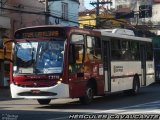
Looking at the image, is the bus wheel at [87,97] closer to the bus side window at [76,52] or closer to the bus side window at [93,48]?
the bus side window at [76,52]

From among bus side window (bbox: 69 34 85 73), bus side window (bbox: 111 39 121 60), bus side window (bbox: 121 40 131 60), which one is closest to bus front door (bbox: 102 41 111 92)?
bus side window (bbox: 111 39 121 60)

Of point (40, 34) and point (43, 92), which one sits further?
point (40, 34)

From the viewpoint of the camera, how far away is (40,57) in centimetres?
1948

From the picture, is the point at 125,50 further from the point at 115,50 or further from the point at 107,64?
the point at 107,64

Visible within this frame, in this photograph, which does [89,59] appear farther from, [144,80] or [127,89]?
[144,80]

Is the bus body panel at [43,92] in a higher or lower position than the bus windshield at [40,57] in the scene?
lower

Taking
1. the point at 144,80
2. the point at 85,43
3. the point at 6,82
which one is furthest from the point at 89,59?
the point at 6,82

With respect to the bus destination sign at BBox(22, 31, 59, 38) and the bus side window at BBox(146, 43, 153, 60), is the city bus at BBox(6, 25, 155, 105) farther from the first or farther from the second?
the bus side window at BBox(146, 43, 153, 60)

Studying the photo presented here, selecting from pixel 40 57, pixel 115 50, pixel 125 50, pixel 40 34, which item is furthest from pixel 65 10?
pixel 40 57

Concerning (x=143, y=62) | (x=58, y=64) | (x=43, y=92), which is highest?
(x=58, y=64)

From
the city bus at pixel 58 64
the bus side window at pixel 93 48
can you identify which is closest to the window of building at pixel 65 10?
the city bus at pixel 58 64

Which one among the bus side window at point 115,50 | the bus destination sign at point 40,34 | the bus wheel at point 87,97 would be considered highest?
the bus destination sign at point 40,34

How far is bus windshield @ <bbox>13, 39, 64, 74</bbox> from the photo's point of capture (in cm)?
1931

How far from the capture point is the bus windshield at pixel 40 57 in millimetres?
19312
